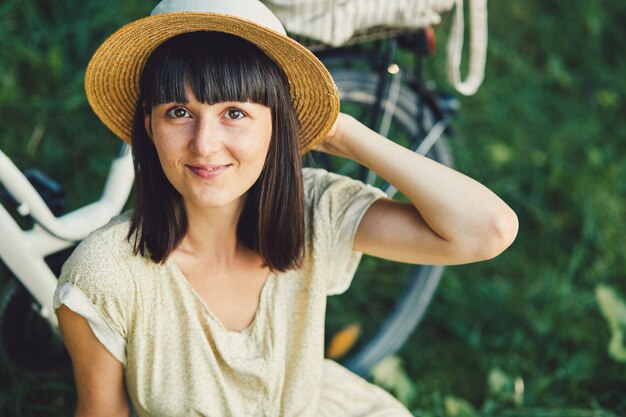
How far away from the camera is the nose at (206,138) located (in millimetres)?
1556

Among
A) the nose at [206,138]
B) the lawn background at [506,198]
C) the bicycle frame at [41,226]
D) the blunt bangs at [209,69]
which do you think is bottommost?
the lawn background at [506,198]

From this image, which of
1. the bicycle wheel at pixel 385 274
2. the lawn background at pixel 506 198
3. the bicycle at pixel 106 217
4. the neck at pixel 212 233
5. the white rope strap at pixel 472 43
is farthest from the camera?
the lawn background at pixel 506 198

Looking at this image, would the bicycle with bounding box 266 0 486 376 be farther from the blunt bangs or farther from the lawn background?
the blunt bangs

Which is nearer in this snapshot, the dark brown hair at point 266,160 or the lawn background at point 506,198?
the dark brown hair at point 266,160

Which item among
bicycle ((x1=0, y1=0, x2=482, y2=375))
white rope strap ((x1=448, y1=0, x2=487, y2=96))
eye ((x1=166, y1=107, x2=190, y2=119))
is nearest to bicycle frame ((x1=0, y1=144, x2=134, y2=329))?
bicycle ((x1=0, y1=0, x2=482, y2=375))


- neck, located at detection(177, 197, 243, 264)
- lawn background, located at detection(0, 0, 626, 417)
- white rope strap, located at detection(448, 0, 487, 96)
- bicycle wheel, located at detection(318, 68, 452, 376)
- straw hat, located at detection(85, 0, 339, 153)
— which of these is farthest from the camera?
lawn background, located at detection(0, 0, 626, 417)

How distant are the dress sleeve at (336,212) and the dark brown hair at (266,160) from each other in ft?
0.22

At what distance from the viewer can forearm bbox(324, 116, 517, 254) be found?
1764 millimetres

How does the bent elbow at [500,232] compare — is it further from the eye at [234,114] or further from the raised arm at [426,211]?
the eye at [234,114]

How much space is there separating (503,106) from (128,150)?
268cm

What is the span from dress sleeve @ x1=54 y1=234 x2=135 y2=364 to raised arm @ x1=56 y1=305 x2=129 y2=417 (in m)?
0.03

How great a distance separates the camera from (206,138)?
1.56m

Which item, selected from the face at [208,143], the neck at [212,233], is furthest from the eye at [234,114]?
the neck at [212,233]

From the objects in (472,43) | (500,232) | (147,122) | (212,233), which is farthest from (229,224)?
(472,43)
